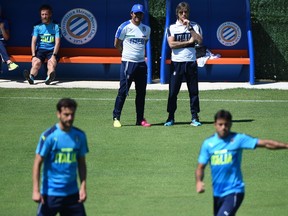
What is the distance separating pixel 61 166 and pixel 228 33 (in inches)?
575

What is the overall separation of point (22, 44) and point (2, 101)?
424 cm

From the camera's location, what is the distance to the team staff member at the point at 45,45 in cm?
2184

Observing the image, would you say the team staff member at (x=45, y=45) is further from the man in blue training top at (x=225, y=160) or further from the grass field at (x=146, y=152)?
the man in blue training top at (x=225, y=160)

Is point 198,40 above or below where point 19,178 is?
above

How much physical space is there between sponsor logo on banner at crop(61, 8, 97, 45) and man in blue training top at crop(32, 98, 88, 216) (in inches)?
568

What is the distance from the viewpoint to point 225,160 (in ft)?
32.9

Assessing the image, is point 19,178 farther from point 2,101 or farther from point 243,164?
point 2,101

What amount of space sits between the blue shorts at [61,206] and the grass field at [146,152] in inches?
90.1

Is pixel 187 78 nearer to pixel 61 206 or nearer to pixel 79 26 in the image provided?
pixel 79 26

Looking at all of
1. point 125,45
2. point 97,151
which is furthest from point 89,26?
point 97,151

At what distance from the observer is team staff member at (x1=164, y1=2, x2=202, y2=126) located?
17250 millimetres

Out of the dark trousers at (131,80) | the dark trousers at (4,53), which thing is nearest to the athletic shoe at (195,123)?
the dark trousers at (131,80)

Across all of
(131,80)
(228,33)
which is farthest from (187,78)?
(228,33)

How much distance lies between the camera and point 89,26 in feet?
79.1
